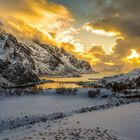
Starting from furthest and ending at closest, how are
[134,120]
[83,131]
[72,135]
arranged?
[134,120], [83,131], [72,135]

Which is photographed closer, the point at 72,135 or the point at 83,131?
the point at 72,135

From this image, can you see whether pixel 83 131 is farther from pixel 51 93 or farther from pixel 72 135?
pixel 51 93

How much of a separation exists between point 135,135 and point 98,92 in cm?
5382

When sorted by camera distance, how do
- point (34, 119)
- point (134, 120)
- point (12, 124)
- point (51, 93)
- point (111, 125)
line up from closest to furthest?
point (111, 125)
point (134, 120)
point (12, 124)
point (34, 119)
point (51, 93)

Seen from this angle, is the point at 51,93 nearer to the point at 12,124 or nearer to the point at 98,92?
the point at 98,92

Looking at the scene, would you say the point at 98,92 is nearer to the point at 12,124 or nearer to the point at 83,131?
the point at 12,124

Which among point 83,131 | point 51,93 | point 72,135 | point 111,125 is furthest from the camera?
point 51,93

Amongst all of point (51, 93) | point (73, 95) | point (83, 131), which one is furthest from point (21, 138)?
point (51, 93)

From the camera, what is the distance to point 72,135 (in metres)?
25.3

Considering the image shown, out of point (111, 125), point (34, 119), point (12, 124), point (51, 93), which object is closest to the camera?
point (111, 125)

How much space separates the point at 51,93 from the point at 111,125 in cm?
5654

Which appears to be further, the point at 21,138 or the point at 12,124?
the point at 12,124

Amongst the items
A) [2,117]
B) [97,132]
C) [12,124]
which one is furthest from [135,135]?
[2,117]

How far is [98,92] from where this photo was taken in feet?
262
